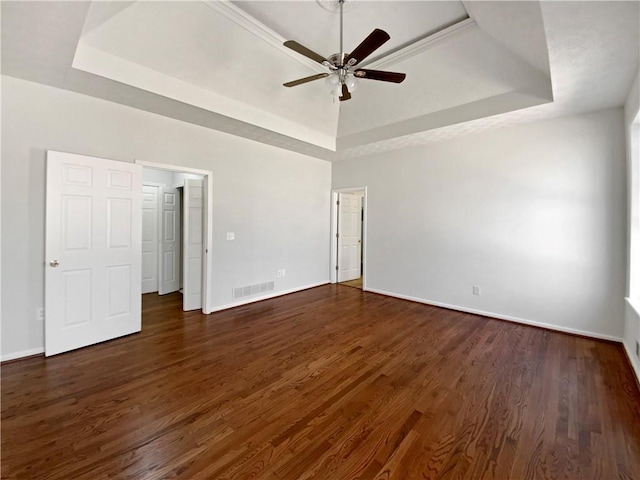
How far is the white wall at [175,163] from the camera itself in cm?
263

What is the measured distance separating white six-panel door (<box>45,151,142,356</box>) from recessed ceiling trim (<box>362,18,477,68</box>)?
3.43m

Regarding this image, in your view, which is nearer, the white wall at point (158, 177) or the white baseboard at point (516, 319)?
the white baseboard at point (516, 319)

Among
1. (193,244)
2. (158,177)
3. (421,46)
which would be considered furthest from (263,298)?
(421,46)

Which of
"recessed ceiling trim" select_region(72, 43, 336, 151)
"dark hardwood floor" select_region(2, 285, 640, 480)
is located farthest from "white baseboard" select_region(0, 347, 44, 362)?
"recessed ceiling trim" select_region(72, 43, 336, 151)

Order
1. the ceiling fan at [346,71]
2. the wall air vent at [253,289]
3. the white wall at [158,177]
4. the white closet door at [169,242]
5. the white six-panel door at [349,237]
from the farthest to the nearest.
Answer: the white six-panel door at [349,237], the white closet door at [169,242], the white wall at [158,177], the wall air vent at [253,289], the ceiling fan at [346,71]

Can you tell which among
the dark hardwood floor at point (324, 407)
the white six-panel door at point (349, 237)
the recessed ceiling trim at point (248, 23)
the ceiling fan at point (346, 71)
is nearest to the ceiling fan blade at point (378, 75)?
the ceiling fan at point (346, 71)

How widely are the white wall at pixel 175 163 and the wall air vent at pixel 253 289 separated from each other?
9 cm

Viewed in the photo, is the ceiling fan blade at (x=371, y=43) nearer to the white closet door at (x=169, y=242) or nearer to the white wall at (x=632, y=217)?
the white wall at (x=632, y=217)

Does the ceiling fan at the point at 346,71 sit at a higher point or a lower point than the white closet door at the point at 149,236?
higher

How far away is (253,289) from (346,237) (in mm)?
2643

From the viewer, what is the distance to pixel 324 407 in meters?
2.04

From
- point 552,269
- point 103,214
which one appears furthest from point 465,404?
point 103,214

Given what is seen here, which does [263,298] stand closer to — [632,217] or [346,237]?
[346,237]

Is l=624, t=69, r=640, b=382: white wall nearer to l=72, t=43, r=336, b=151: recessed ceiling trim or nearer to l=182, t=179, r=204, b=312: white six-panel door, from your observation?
l=72, t=43, r=336, b=151: recessed ceiling trim
